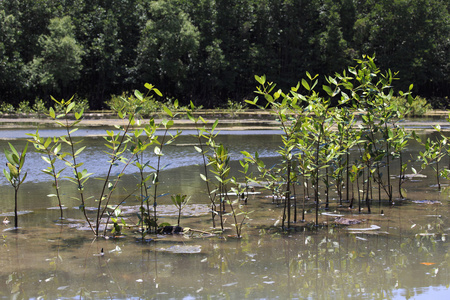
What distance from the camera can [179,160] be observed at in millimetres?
10117

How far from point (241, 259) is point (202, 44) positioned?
33260mm

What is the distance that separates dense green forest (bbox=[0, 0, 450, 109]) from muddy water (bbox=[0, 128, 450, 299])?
2653 cm

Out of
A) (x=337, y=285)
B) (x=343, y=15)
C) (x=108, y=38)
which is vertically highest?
(x=343, y=15)

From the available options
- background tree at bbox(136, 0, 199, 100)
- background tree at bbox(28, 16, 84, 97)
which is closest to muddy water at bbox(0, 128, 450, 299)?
background tree at bbox(28, 16, 84, 97)

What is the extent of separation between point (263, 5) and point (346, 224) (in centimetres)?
3331

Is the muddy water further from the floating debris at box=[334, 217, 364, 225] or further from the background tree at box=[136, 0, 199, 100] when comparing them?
the background tree at box=[136, 0, 199, 100]

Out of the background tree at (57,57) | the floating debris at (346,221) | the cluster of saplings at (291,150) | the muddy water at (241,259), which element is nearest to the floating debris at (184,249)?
the muddy water at (241,259)

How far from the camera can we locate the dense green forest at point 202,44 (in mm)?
30688

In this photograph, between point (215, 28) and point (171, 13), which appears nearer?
point (171, 13)

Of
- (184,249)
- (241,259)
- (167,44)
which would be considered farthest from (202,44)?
(241,259)

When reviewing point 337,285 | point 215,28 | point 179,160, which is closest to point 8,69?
point 215,28

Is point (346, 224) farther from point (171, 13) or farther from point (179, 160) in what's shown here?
point (171, 13)

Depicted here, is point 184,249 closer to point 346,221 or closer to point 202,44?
point 346,221

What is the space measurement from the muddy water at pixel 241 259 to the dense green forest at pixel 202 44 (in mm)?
26535
